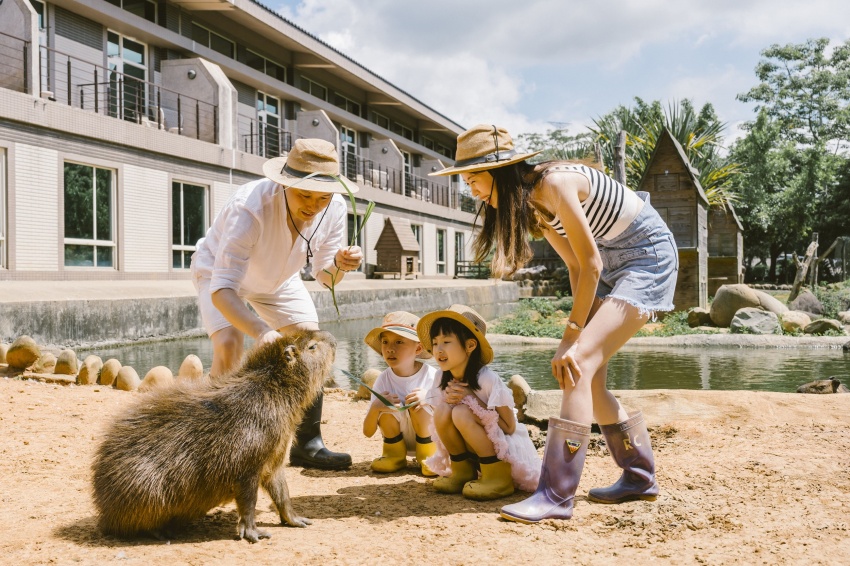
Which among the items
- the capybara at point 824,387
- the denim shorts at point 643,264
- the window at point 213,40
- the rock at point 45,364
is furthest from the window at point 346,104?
the denim shorts at point 643,264

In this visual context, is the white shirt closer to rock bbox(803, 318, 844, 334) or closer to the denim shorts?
the denim shorts

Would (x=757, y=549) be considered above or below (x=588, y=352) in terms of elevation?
below

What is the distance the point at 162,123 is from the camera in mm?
19375

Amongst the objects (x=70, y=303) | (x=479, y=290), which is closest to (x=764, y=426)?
(x=70, y=303)

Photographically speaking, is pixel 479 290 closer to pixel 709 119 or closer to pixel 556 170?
pixel 709 119

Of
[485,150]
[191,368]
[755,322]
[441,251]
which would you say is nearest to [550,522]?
[485,150]

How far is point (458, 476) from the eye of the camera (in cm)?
367

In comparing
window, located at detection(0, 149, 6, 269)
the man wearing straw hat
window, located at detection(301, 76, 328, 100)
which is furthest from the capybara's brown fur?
window, located at detection(301, 76, 328, 100)

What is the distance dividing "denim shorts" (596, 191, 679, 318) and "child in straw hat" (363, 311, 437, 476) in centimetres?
126

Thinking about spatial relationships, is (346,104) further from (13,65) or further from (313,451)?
(313,451)

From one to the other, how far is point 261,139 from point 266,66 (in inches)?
118

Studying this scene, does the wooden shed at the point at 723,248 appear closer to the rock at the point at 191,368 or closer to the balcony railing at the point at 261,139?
the balcony railing at the point at 261,139

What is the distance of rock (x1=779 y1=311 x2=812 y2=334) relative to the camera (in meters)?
13.5

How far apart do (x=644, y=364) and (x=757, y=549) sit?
713cm
